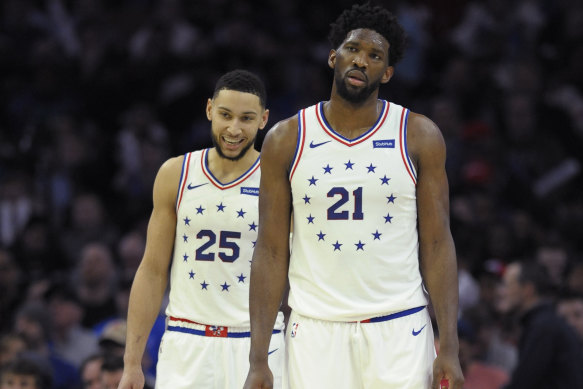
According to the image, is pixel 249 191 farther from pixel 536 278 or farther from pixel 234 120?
pixel 536 278

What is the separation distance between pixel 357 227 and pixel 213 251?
136 centimetres

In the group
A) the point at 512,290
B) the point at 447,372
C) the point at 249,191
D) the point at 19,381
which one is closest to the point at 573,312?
the point at 512,290

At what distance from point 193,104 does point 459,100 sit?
10.5 ft

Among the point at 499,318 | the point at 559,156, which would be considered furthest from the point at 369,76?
the point at 559,156

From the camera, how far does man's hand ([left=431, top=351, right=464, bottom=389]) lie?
4.60 m

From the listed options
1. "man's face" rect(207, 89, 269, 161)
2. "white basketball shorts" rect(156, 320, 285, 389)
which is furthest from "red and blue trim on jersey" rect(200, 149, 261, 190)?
"white basketball shorts" rect(156, 320, 285, 389)

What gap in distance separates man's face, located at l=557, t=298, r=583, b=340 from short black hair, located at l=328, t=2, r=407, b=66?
16.9 ft

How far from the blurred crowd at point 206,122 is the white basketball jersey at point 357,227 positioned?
4.31m

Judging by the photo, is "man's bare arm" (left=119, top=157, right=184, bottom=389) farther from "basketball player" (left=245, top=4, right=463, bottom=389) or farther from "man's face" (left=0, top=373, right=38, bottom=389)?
"man's face" (left=0, top=373, right=38, bottom=389)

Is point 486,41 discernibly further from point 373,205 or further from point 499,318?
point 373,205

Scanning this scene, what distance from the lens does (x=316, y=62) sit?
12617 mm

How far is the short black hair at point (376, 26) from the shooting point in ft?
16.1

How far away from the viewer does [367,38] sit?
4.87 meters

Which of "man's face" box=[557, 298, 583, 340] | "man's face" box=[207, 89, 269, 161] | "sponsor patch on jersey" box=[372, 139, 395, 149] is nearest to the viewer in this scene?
"sponsor patch on jersey" box=[372, 139, 395, 149]
